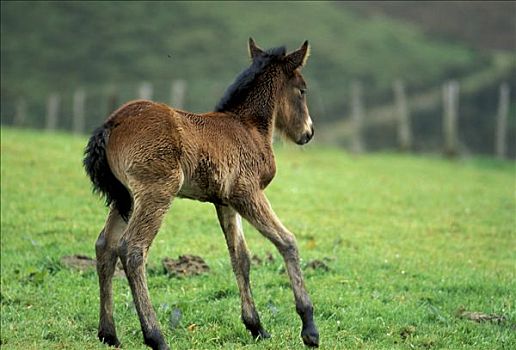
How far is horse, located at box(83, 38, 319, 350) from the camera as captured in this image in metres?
6.27

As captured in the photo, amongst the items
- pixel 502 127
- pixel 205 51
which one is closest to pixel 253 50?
pixel 502 127

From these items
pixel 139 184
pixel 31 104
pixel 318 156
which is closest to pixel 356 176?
pixel 318 156

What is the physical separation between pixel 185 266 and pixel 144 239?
111 inches

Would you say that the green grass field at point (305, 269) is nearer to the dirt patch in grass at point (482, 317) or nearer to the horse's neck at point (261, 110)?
the dirt patch in grass at point (482, 317)

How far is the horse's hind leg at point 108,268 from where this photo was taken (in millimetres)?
6602

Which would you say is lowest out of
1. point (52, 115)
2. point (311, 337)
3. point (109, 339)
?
point (52, 115)

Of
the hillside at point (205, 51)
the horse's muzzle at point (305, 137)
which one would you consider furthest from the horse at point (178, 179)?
the hillside at point (205, 51)

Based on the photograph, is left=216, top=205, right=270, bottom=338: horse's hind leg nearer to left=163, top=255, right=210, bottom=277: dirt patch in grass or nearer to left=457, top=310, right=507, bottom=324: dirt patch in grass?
left=163, top=255, right=210, bottom=277: dirt patch in grass

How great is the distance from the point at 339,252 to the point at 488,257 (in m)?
2.09

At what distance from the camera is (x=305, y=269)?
9.28 m

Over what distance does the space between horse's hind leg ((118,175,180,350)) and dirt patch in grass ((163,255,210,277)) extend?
2.61m

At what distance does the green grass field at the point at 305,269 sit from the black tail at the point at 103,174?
1.14 meters

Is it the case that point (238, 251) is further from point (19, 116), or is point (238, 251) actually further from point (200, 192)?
point (19, 116)

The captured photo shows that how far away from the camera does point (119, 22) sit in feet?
119
